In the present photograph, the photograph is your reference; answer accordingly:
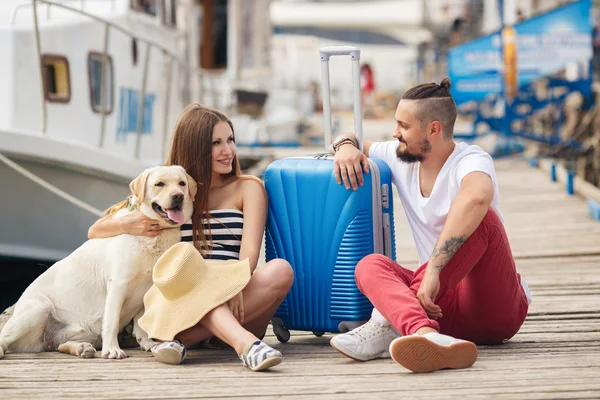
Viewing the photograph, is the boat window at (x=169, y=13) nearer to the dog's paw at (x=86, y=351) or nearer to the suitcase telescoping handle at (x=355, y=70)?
the suitcase telescoping handle at (x=355, y=70)

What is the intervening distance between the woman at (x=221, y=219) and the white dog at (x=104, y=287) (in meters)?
0.06

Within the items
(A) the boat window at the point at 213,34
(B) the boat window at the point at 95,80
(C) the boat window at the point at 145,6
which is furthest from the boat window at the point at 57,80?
(A) the boat window at the point at 213,34

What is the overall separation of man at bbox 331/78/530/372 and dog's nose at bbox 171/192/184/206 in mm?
613

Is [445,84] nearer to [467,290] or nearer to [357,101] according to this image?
[357,101]

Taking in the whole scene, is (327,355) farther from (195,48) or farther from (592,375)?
(195,48)

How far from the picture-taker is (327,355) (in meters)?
3.72

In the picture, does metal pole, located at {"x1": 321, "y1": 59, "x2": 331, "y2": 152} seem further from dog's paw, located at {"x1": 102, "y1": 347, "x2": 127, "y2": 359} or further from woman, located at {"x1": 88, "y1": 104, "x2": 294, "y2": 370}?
dog's paw, located at {"x1": 102, "y1": 347, "x2": 127, "y2": 359}

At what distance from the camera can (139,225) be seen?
12.5 ft

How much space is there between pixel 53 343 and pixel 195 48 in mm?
8535

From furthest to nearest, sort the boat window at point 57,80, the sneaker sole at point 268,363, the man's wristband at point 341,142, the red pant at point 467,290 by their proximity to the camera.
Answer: the boat window at point 57,80 < the man's wristband at point 341,142 < the red pant at point 467,290 < the sneaker sole at point 268,363

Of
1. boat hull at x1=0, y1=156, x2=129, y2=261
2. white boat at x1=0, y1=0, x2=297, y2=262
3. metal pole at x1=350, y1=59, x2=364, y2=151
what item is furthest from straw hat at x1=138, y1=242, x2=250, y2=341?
boat hull at x1=0, y1=156, x2=129, y2=261

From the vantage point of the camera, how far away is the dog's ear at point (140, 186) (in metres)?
3.74

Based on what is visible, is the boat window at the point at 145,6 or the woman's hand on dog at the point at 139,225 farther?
the boat window at the point at 145,6

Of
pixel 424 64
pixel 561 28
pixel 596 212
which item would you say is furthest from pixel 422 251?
pixel 424 64
